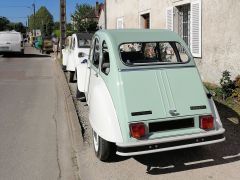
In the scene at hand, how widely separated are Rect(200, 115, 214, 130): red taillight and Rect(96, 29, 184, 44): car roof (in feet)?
4.56

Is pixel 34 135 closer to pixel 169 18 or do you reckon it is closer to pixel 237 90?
pixel 237 90

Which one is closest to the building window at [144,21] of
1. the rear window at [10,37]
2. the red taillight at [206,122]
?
the red taillight at [206,122]

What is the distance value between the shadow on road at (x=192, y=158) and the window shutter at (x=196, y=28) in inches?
203

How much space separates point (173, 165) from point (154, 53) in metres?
2.01

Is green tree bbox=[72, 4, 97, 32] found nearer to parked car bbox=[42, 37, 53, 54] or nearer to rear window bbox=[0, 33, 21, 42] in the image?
parked car bbox=[42, 37, 53, 54]

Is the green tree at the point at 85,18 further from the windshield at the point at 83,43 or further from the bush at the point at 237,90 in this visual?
the bush at the point at 237,90

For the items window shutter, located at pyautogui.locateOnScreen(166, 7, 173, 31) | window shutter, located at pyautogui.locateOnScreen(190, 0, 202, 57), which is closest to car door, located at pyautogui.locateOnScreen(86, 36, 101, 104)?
window shutter, located at pyautogui.locateOnScreen(190, 0, 202, 57)

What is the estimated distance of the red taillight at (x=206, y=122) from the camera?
475 cm

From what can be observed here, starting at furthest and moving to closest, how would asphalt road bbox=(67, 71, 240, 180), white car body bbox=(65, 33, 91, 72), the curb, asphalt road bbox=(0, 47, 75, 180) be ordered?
white car body bbox=(65, 33, 91, 72)
the curb
asphalt road bbox=(0, 47, 75, 180)
asphalt road bbox=(67, 71, 240, 180)

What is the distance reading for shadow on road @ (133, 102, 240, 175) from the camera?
4906mm

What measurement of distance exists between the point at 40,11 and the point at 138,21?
102 meters

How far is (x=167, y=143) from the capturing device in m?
4.54

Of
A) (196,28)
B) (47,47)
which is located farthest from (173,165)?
(47,47)

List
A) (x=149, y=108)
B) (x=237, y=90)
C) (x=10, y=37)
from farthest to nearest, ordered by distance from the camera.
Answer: (x=10, y=37)
(x=237, y=90)
(x=149, y=108)
